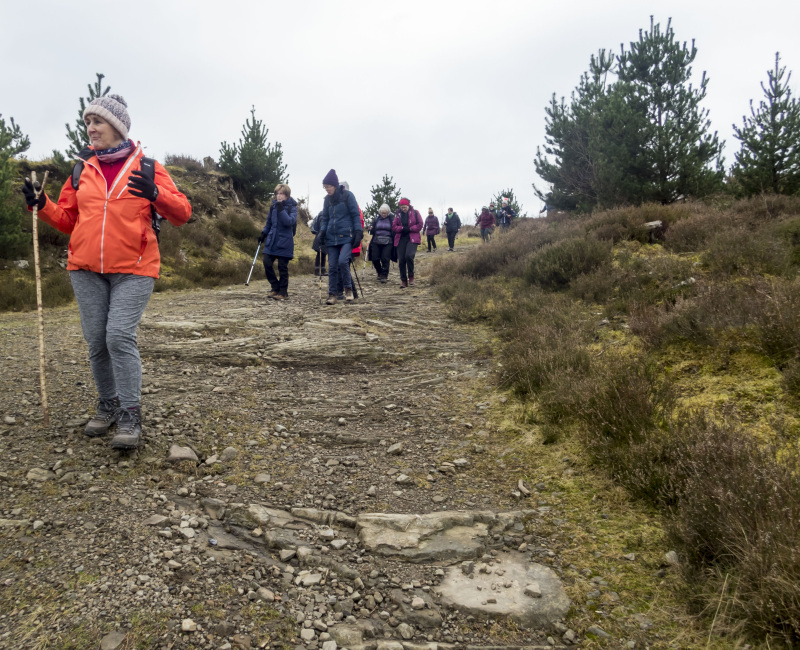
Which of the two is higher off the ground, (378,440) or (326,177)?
(326,177)

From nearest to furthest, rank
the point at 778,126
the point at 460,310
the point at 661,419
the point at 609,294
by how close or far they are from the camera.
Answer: the point at 661,419
the point at 609,294
the point at 460,310
the point at 778,126

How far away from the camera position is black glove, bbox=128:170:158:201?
3.30 metres

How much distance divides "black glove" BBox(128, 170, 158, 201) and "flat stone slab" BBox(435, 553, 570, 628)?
A: 304 cm

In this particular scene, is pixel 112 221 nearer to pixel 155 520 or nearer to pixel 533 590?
pixel 155 520

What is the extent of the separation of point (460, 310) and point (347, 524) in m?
6.00

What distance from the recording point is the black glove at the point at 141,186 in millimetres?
3305

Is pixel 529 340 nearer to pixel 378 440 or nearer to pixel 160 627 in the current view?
pixel 378 440

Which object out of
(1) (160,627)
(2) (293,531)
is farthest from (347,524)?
(1) (160,627)

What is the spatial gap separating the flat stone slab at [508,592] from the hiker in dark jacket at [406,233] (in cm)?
1053

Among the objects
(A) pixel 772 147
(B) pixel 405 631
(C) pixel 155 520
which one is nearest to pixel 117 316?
(C) pixel 155 520

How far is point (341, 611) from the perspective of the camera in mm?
2289

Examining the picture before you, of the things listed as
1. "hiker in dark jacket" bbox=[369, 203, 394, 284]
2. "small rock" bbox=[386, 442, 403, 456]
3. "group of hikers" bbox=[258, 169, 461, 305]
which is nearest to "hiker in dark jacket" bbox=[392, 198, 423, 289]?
"hiker in dark jacket" bbox=[369, 203, 394, 284]

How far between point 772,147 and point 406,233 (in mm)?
9345

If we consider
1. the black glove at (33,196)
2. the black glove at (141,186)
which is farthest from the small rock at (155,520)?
the black glove at (33,196)
